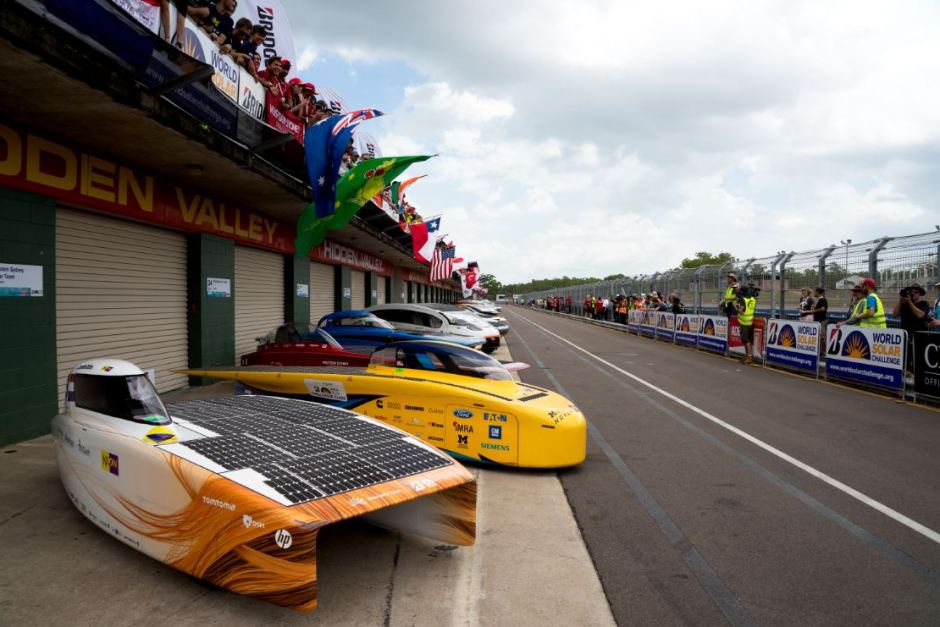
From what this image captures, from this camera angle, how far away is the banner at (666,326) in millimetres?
20094

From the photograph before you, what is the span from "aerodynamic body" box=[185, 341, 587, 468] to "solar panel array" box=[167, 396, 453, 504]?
103cm

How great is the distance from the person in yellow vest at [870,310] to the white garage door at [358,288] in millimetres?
16049

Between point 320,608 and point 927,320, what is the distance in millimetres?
11097

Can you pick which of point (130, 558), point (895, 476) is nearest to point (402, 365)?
point (130, 558)

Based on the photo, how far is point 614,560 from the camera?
11.0ft

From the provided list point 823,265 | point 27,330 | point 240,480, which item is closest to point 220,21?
point 27,330

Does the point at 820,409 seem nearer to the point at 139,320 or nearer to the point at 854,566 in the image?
the point at 854,566

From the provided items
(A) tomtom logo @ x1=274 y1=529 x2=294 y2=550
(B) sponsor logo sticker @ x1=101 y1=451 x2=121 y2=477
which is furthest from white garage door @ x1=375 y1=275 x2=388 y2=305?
(A) tomtom logo @ x1=274 y1=529 x2=294 y2=550

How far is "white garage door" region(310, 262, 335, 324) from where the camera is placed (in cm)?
1681

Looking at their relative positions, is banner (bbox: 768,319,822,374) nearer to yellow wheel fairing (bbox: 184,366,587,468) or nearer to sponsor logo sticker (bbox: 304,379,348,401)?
yellow wheel fairing (bbox: 184,366,587,468)

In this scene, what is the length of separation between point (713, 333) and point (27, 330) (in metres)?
15.9

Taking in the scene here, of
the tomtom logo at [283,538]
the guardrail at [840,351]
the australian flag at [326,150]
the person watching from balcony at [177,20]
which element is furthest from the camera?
the australian flag at [326,150]

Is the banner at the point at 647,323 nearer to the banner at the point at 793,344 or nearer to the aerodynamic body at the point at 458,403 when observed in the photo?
the banner at the point at 793,344

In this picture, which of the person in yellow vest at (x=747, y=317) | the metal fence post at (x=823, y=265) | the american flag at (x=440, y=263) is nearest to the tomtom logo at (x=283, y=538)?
the person in yellow vest at (x=747, y=317)
